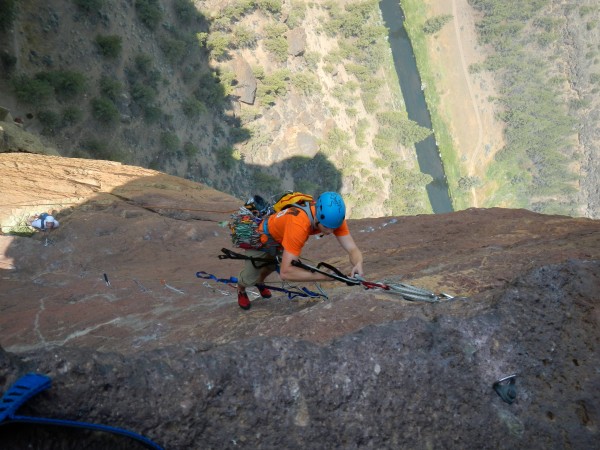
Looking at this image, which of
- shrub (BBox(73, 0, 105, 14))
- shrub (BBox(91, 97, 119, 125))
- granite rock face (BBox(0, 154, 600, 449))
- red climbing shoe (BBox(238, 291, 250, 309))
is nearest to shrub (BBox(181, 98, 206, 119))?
shrub (BBox(91, 97, 119, 125))

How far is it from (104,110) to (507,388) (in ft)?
53.0

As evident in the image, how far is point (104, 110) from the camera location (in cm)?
1594

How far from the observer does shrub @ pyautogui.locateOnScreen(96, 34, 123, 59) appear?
16453 mm

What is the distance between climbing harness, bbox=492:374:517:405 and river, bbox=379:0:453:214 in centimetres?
3952

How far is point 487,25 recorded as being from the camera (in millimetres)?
43688

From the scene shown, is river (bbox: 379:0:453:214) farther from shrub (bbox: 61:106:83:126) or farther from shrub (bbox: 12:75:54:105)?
shrub (bbox: 12:75:54:105)

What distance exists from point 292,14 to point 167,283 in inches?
1076

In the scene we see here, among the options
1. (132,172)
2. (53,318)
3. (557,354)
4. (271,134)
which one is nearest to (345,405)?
(557,354)

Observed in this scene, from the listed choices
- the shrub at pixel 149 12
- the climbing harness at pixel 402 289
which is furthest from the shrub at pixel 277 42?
the climbing harness at pixel 402 289

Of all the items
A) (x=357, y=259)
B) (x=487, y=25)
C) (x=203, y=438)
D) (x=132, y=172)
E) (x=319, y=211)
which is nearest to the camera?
(x=203, y=438)

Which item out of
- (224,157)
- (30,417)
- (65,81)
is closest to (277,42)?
(224,157)

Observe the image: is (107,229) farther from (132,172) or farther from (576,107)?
(576,107)

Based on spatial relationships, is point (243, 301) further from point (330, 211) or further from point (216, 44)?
point (216, 44)

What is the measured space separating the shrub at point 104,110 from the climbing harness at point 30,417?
15.3 metres
